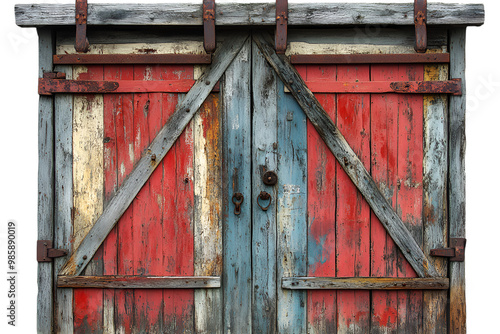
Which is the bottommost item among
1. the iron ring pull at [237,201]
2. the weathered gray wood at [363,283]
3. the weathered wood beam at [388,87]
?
the weathered gray wood at [363,283]

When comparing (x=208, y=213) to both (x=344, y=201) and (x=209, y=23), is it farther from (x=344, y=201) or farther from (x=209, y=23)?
(x=209, y=23)

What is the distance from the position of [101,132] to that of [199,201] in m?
0.93

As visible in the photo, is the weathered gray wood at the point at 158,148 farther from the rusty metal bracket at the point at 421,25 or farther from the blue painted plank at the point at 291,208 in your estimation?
the rusty metal bracket at the point at 421,25

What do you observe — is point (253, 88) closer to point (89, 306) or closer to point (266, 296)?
point (266, 296)

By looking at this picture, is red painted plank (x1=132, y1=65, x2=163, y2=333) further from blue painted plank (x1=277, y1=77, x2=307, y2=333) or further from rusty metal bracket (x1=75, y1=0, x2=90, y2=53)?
blue painted plank (x1=277, y1=77, x2=307, y2=333)

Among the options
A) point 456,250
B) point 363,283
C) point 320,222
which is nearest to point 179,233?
point 320,222

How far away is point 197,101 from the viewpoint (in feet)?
11.6

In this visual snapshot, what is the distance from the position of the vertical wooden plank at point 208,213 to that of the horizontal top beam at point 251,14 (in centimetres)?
63

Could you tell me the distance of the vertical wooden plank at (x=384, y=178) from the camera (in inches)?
140

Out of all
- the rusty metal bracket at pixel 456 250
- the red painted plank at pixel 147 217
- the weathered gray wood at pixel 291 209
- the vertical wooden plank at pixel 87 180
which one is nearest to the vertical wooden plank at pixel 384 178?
the rusty metal bracket at pixel 456 250

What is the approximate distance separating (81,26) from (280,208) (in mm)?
2006

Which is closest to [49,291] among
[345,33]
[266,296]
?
[266,296]

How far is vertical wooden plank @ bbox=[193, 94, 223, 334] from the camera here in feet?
11.7

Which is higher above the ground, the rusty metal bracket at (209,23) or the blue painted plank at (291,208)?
the rusty metal bracket at (209,23)
